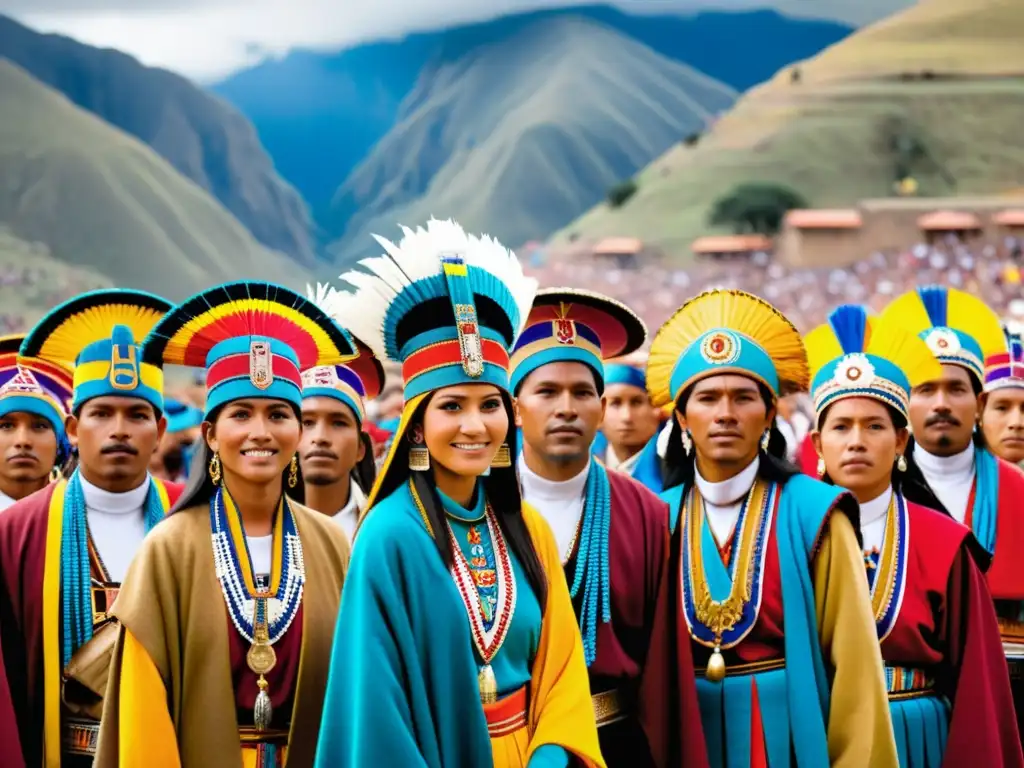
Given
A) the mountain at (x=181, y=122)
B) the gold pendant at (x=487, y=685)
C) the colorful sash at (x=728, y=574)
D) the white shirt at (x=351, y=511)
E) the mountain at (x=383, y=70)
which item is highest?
the mountain at (x=383, y=70)

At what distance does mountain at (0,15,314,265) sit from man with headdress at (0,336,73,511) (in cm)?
3834

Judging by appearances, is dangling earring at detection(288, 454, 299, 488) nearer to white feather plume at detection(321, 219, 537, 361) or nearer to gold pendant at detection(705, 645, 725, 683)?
white feather plume at detection(321, 219, 537, 361)

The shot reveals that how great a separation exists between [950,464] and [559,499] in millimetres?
2152

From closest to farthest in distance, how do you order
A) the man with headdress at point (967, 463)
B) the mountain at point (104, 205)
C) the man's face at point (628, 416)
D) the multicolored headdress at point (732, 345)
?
1. the multicolored headdress at point (732, 345)
2. the man with headdress at point (967, 463)
3. the man's face at point (628, 416)
4. the mountain at point (104, 205)

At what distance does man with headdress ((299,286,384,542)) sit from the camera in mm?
5938

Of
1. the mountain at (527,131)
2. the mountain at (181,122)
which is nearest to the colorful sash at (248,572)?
the mountain at (527,131)

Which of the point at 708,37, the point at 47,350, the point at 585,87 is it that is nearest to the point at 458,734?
the point at 47,350

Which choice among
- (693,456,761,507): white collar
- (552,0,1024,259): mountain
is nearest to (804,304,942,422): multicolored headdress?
(693,456,761,507): white collar

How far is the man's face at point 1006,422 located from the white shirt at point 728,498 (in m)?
2.67

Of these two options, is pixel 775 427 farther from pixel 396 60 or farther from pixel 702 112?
pixel 702 112

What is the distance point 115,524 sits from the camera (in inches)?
197

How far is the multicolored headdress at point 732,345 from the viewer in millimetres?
4797

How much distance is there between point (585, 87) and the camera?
54750mm

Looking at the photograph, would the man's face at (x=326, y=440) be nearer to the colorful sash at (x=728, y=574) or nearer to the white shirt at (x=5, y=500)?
the white shirt at (x=5, y=500)
